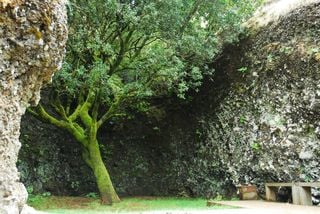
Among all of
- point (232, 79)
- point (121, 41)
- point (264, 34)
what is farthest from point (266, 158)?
point (121, 41)

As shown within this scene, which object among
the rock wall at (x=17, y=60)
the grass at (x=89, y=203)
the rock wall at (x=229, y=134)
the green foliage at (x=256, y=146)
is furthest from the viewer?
the green foliage at (x=256, y=146)

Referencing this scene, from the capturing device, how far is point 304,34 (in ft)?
39.2

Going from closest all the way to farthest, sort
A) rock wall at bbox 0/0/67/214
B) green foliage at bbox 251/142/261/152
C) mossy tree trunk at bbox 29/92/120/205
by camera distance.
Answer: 1. rock wall at bbox 0/0/67/214
2. green foliage at bbox 251/142/261/152
3. mossy tree trunk at bbox 29/92/120/205

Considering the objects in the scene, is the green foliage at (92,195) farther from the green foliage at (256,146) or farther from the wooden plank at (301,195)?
the wooden plank at (301,195)

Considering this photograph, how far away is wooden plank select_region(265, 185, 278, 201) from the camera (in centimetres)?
1093

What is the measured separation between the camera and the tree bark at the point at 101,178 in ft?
39.0

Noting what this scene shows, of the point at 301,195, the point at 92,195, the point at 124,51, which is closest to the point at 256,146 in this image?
the point at 301,195

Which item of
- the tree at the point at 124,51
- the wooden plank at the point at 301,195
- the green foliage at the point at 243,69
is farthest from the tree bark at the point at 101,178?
the green foliage at the point at 243,69

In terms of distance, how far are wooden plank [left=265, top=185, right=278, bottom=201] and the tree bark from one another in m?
4.70

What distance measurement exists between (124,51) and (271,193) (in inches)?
255

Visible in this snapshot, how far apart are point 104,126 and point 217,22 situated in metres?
6.47

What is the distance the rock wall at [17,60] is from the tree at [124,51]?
6.26 metres

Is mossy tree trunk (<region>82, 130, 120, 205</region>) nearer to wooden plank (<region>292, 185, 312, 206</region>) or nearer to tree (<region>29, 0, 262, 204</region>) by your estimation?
tree (<region>29, 0, 262, 204</region>)

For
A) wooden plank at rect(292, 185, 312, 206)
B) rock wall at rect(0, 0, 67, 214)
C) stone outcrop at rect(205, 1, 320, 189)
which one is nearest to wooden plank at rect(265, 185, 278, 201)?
stone outcrop at rect(205, 1, 320, 189)
